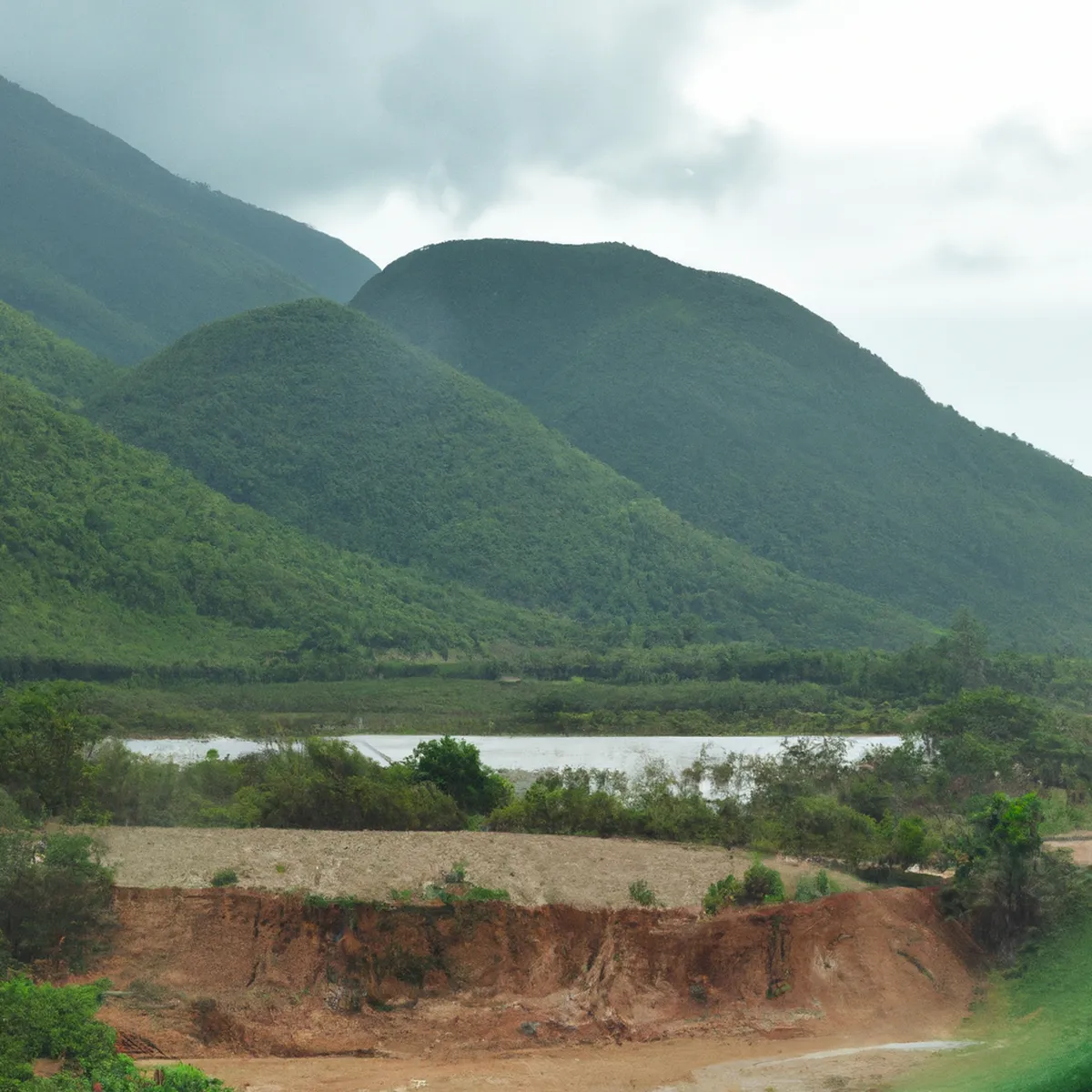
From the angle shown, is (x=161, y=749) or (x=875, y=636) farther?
(x=875, y=636)

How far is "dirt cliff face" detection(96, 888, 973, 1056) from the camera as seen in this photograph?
19250 millimetres

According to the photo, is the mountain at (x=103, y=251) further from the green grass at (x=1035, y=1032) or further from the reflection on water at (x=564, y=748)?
the green grass at (x=1035, y=1032)

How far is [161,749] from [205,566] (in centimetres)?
3020

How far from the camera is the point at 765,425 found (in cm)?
12781

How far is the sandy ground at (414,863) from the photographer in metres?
21.3

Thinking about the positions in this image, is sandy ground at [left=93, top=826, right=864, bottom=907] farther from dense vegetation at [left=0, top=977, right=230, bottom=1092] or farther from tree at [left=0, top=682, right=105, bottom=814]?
dense vegetation at [left=0, top=977, right=230, bottom=1092]

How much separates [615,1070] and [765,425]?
113 meters

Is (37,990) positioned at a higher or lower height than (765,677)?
lower

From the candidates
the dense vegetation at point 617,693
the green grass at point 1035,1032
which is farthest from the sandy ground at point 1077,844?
the dense vegetation at point 617,693

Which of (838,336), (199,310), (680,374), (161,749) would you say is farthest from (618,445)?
(161,749)

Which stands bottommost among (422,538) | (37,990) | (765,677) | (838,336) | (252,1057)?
(252,1057)

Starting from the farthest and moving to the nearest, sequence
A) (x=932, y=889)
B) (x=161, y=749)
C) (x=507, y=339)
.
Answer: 1. (x=507, y=339)
2. (x=161, y=749)
3. (x=932, y=889)

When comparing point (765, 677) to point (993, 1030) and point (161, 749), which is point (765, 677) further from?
point (993, 1030)

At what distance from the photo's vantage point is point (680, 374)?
135125 millimetres
